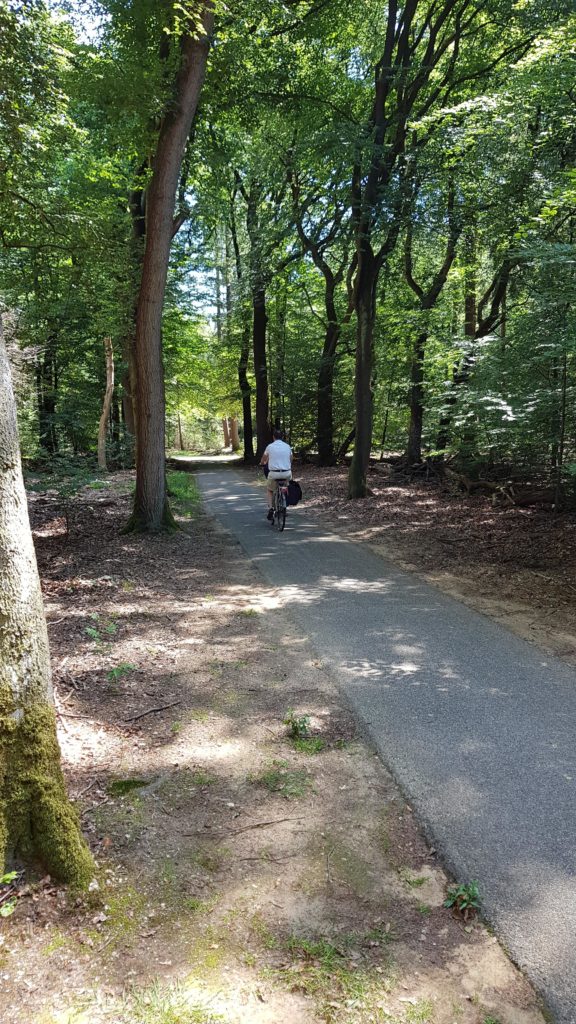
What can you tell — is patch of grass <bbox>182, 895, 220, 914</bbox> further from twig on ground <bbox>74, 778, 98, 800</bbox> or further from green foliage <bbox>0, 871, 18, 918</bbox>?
twig on ground <bbox>74, 778, 98, 800</bbox>

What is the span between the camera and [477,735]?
376 centimetres

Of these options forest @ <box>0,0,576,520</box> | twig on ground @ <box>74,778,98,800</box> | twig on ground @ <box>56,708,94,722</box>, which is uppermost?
forest @ <box>0,0,576,520</box>

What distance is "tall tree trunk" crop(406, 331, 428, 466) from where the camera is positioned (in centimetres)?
1777

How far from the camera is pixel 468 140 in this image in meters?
10.1

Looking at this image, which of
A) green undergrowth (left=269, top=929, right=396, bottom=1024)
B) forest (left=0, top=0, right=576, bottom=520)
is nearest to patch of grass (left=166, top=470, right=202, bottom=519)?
forest (left=0, top=0, right=576, bottom=520)

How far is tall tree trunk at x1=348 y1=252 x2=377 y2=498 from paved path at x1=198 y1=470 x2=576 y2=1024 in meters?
7.70

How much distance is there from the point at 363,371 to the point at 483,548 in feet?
23.7

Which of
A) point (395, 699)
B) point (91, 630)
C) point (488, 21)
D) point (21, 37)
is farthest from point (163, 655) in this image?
Result: point (488, 21)

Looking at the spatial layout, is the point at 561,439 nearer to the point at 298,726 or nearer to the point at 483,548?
the point at 483,548

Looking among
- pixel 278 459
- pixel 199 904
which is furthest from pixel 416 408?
pixel 199 904

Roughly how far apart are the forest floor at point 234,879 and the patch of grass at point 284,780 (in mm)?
11

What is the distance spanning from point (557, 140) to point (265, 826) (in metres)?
11.1

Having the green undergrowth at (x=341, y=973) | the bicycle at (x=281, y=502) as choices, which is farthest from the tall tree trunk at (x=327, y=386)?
the green undergrowth at (x=341, y=973)

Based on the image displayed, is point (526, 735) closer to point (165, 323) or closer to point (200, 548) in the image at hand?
point (200, 548)
